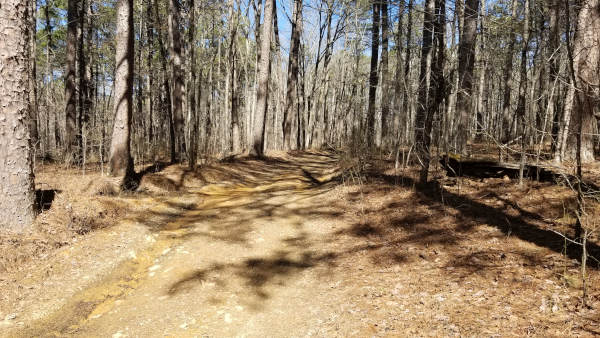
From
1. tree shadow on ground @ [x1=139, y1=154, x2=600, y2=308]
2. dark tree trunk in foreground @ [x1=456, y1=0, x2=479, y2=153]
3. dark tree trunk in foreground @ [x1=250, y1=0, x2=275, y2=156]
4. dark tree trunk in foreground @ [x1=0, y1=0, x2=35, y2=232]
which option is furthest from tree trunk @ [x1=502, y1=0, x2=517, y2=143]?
dark tree trunk in foreground @ [x1=0, y1=0, x2=35, y2=232]

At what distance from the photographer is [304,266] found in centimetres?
493

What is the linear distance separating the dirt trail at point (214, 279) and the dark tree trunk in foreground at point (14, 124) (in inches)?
66.7

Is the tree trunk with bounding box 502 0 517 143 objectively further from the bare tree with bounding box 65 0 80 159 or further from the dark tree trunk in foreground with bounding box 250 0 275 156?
the bare tree with bounding box 65 0 80 159

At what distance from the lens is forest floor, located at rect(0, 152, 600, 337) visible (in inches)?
133

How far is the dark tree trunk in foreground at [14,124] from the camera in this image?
4746 millimetres

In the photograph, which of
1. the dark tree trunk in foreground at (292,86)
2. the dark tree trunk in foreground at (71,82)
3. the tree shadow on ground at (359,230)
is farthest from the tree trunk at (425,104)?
the dark tree trunk in foreground at (71,82)

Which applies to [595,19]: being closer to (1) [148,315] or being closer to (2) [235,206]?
(2) [235,206]

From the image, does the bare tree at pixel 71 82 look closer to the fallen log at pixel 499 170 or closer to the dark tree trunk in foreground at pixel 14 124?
the dark tree trunk in foreground at pixel 14 124

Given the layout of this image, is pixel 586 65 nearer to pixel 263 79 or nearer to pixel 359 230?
pixel 359 230

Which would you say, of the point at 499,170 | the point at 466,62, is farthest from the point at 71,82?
the point at 499,170

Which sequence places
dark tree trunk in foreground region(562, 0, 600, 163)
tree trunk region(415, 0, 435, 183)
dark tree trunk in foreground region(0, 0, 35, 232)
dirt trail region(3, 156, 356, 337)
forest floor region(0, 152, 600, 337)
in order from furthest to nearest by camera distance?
tree trunk region(415, 0, 435, 183) < dark tree trunk in foreground region(562, 0, 600, 163) < dark tree trunk in foreground region(0, 0, 35, 232) < dirt trail region(3, 156, 356, 337) < forest floor region(0, 152, 600, 337)

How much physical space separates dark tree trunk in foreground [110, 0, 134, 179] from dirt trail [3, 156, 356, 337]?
1637 millimetres

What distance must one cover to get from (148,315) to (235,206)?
12.4ft

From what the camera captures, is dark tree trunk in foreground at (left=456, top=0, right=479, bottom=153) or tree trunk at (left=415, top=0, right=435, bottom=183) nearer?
tree trunk at (left=415, top=0, right=435, bottom=183)
